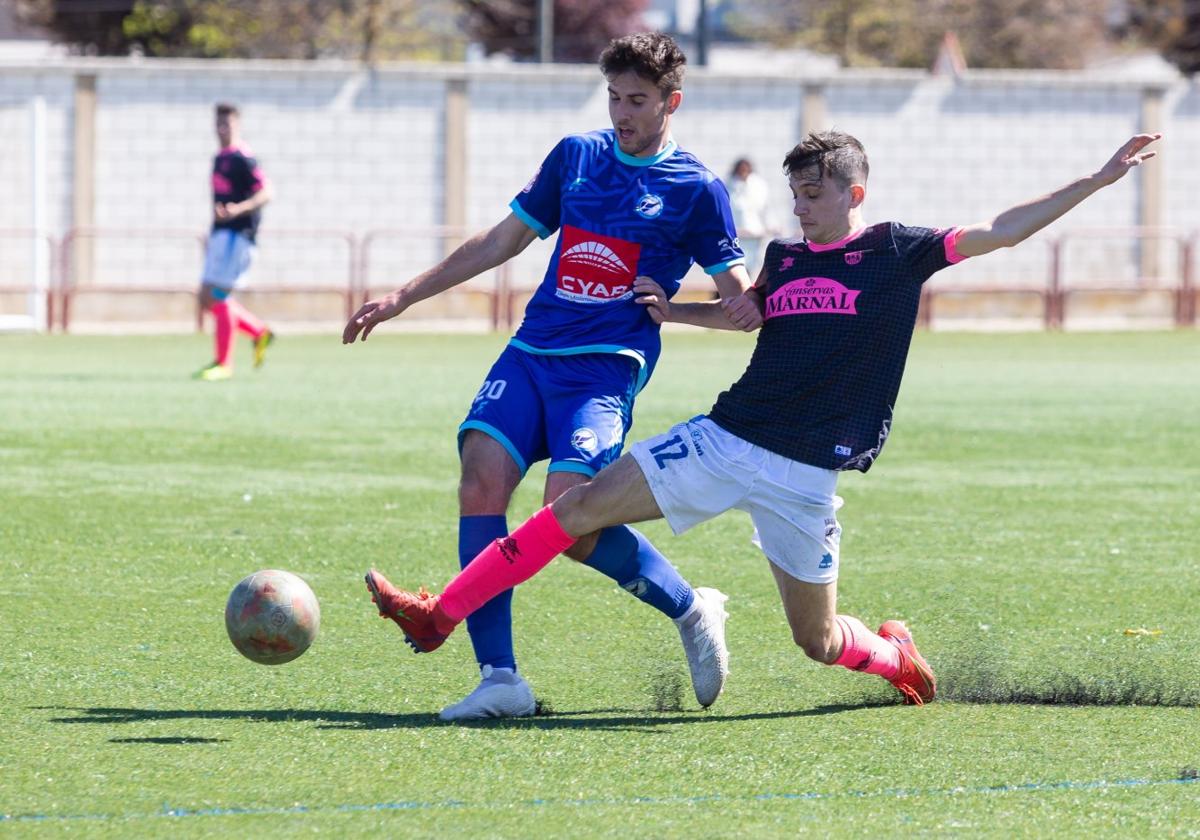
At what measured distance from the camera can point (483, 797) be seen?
177 inches

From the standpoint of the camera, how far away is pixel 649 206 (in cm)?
595

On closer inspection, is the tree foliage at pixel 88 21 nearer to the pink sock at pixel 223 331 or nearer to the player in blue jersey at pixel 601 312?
the pink sock at pixel 223 331

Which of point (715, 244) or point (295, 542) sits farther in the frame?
point (295, 542)

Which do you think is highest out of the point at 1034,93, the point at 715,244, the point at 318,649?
the point at 1034,93

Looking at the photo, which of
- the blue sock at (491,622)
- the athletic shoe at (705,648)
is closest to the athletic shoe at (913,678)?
the athletic shoe at (705,648)

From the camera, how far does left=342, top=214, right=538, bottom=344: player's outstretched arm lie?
585 centimetres

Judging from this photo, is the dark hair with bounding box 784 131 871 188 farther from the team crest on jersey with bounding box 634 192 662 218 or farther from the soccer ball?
the soccer ball

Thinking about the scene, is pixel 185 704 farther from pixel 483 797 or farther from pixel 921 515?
pixel 921 515

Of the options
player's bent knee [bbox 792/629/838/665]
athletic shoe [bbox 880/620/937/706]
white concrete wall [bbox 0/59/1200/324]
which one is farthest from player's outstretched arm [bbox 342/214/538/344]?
white concrete wall [bbox 0/59/1200/324]

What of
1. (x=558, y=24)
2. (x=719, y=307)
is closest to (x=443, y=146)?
(x=558, y=24)

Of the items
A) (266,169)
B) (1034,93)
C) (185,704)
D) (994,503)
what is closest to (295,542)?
(185,704)

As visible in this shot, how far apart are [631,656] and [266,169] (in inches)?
895

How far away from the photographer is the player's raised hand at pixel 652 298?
5.86m

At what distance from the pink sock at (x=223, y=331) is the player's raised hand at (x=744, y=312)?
11.5 m
